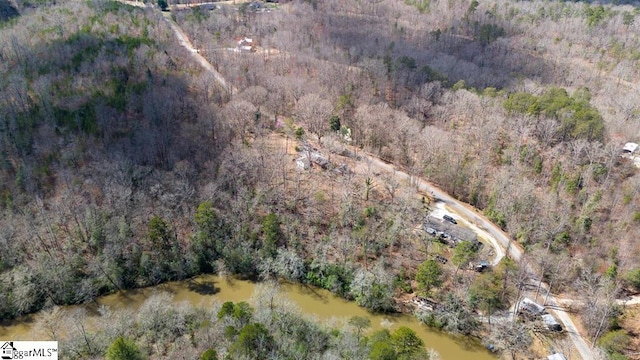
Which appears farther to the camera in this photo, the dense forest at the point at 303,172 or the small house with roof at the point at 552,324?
the dense forest at the point at 303,172

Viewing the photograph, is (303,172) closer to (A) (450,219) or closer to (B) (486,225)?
(A) (450,219)

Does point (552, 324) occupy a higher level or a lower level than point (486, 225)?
lower

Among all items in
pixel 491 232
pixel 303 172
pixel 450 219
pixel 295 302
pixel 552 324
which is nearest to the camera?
pixel 552 324

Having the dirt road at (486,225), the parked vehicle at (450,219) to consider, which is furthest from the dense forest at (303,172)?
the parked vehicle at (450,219)

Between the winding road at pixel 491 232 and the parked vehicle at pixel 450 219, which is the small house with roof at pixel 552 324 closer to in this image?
the winding road at pixel 491 232

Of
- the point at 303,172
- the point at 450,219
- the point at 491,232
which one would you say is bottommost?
the point at 491,232

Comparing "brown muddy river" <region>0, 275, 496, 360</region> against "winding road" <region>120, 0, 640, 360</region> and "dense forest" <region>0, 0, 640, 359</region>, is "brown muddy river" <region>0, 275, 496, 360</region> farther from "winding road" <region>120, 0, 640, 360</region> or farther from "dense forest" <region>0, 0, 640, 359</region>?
"winding road" <region>120, 0, 640, 360</region>

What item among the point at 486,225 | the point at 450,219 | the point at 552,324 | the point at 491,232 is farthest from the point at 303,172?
the point at 552,324
